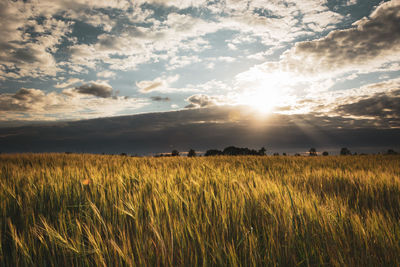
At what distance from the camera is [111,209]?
206cm

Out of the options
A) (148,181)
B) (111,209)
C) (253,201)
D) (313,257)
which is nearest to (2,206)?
(111,209)

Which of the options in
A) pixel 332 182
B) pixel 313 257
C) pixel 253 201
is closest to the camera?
pixel 313 257

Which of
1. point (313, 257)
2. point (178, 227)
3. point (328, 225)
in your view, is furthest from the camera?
point (328, 225)

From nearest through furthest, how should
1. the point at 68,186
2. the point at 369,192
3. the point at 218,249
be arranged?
the point at 218,249 < the point at 68,186 < the point at 369,192

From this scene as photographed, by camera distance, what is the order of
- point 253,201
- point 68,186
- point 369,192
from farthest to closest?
point 369,192 → point 68,186 → point 253,201

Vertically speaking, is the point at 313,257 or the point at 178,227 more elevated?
the point at 178,227

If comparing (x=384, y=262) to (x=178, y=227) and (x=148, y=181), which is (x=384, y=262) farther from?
(x=148, y=181)

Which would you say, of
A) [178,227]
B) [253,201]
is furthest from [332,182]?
[178,227]

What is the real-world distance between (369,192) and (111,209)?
11.1 feet

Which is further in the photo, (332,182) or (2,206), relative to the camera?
(332,182)

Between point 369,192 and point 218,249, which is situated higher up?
point 218,249

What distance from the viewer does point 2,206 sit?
6.94 feet

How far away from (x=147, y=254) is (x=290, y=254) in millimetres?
787

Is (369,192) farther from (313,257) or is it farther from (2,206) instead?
(2,206)
